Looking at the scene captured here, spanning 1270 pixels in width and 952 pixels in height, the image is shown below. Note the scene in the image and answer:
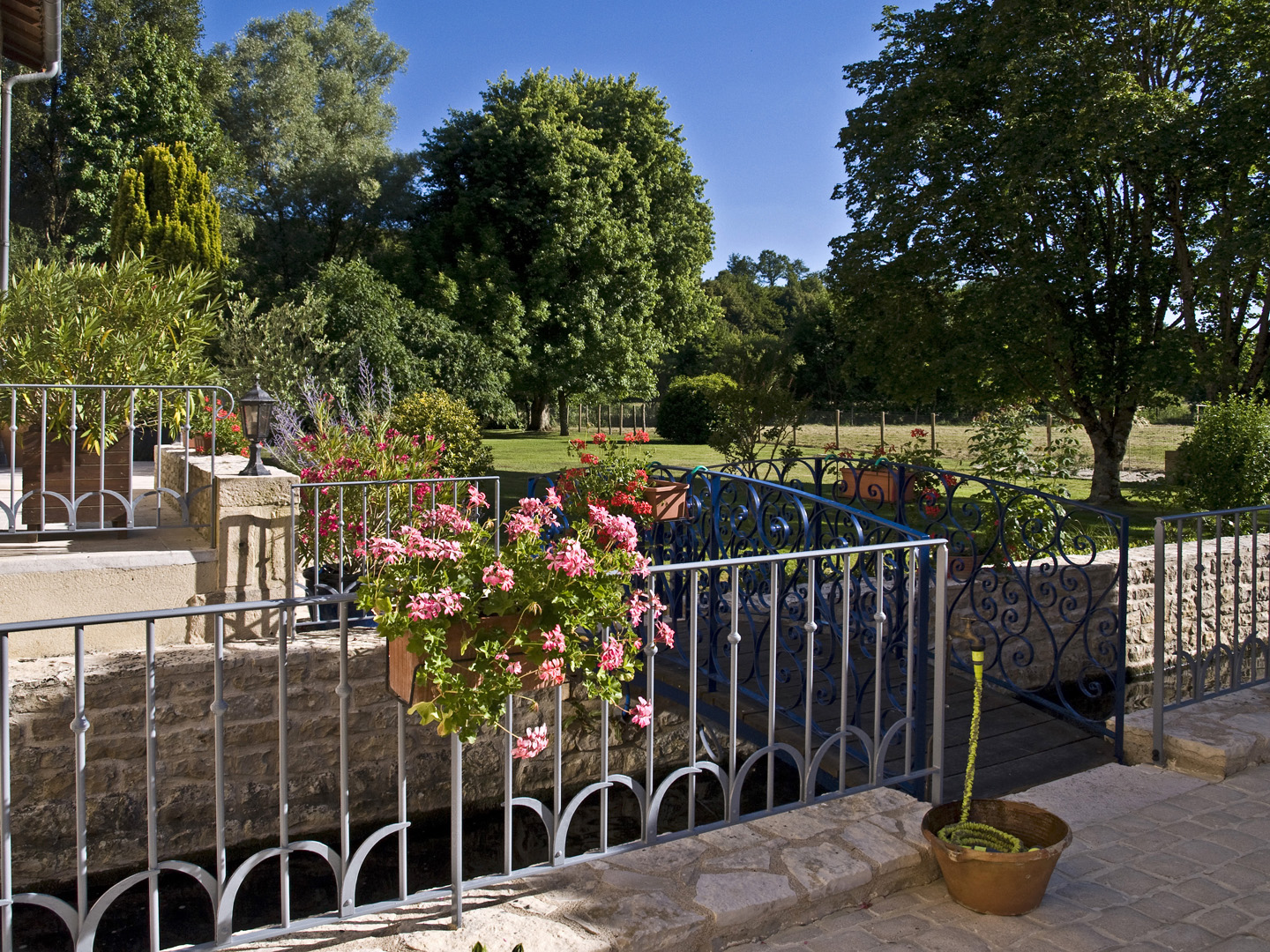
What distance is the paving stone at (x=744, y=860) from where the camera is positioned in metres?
2.67

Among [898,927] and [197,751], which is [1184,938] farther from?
[197,751]

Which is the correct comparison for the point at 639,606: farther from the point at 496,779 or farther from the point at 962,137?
the point at 962,137

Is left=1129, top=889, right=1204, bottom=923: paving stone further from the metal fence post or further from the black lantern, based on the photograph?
the black lantern

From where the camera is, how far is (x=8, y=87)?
9.27 meters

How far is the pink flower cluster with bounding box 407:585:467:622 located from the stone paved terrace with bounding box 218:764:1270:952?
32.1 inches

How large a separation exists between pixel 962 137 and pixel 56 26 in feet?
39.8

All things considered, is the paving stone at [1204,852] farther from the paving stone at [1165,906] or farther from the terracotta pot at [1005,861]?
the terracotta pot at [1005,861]

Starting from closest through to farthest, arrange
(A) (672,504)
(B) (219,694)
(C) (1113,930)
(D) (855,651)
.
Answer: (B) (219,694), (C) (1113,930), (A) (672,504), (D) (855,651)

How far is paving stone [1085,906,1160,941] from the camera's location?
2594 mm

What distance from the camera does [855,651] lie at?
5695mm

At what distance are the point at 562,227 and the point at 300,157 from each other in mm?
7775

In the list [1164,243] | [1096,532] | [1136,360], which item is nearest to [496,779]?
[1096,532]

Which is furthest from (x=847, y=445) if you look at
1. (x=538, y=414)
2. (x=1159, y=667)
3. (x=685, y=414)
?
(x=1159, y=667)

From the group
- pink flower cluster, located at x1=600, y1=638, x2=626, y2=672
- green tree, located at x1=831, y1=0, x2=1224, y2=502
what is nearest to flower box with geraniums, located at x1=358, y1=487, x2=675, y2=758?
pink flower cluster, located at x1=600, y1=638, x2=626, y2=672
